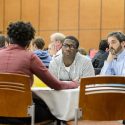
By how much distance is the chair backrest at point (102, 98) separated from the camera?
→ 105 inches

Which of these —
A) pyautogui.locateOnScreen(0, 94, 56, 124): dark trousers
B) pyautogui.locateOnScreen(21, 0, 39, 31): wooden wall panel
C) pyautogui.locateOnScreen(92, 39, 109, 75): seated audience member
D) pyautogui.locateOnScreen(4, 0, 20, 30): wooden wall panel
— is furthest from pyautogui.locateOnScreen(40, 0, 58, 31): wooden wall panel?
pyautogui.locateOnScreen(0, 94, 56, 124): dark trousers

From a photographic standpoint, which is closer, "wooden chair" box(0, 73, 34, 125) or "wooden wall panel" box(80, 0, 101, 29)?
"wooden chair" box(0, 73, 34, 125)

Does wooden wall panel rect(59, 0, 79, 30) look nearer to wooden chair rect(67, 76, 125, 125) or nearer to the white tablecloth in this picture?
the white tablecloth

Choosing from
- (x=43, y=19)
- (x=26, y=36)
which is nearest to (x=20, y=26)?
(x=26, y=36)

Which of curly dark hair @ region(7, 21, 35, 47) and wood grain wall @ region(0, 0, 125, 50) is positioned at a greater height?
wood grain wall @ region(0, 0, 125, 50)

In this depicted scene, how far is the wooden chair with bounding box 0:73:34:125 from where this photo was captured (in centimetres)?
268

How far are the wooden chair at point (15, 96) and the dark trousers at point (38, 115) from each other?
16 cm

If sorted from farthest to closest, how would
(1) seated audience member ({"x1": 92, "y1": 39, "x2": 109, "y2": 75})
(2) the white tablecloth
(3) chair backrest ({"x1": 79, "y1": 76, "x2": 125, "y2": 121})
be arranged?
(1) seated audience member ({"x1": 92, "y1": 39, "x2": 109, "y2": 75}) → (2) the white tablecloth → (3) chair backrest ({"x1": 79, "y1": 76, "x2": 125, "y2": 121})

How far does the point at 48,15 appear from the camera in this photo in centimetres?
1196

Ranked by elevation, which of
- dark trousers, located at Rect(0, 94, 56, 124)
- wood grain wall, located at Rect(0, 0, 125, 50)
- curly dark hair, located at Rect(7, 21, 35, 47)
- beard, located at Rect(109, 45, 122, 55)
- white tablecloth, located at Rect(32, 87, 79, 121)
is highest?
wood grain wall, located at Rect(0, 0, 125, 50)

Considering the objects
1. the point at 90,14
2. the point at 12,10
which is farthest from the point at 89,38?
the point at 12,10

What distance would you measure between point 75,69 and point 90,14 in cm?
759

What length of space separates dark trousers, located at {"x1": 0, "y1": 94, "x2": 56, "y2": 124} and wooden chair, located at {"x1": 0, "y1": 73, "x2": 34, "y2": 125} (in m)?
0.16

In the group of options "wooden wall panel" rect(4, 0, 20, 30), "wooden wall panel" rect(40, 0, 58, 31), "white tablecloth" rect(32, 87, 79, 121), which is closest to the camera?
"white tablecloth" rect(32, 87, 79, 121)
